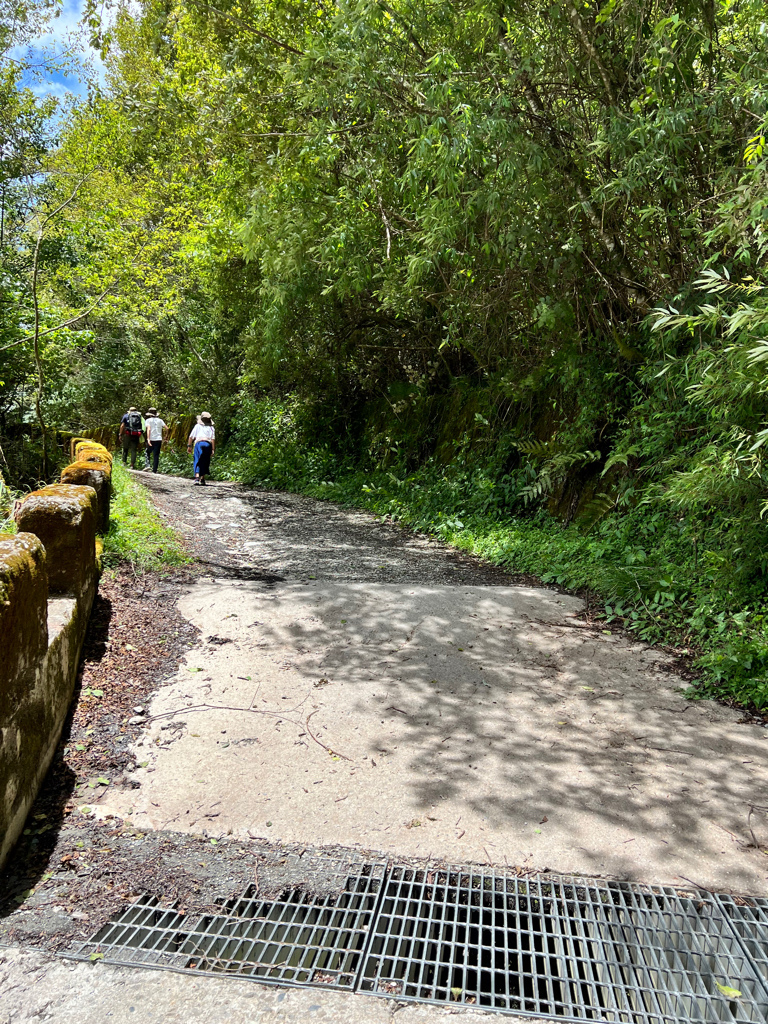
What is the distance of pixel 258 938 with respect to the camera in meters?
2.67

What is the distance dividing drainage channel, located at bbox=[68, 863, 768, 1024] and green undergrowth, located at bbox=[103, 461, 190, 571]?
471 cm

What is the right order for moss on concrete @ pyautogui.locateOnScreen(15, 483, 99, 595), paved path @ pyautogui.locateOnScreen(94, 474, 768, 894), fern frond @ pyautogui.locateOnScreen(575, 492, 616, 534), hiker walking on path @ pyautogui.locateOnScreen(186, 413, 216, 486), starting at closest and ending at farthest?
1. paved path @ pyautogui.locateOnScreen(94, 474, 768, 894)
2. moss on concrete @ pyautogui.locateOnScreen(15, 483, 99, 595)
3. fern frond @ pyautogui.locateOnScreen(575, 492, 616, 534)
4. hiker walking on path @ pyautogui.locateOnScreen(186, 413, 216, 486)

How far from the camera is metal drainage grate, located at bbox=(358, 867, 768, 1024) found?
242cm

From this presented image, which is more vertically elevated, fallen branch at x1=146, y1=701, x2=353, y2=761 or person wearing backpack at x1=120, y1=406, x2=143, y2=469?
person wearing backpack at x1=120, y1=406, x2=143, y2=469

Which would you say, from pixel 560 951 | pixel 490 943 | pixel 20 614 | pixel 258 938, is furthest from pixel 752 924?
pixel 20 614

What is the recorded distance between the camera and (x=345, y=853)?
10.3 feet

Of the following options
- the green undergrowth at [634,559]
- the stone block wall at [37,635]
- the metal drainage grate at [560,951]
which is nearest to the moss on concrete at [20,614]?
the stone block wall at [37,635]

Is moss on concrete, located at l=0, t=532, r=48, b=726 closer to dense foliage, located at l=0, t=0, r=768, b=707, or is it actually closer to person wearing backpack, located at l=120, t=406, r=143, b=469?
dense foliage, located at l=0, t=0, r=768, b=707

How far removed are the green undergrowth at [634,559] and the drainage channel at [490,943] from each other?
2.34 metres

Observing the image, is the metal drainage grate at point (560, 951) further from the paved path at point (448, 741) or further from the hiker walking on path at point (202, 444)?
the hiker walking on path at point (202, 444)

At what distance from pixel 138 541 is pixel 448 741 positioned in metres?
4.70

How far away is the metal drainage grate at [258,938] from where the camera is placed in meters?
2.49

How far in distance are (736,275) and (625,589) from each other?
2.99 m

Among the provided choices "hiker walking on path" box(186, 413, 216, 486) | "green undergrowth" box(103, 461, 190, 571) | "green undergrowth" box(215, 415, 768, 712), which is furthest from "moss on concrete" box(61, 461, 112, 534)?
"hiker walking on path" box(186, 413, 216, 486)
